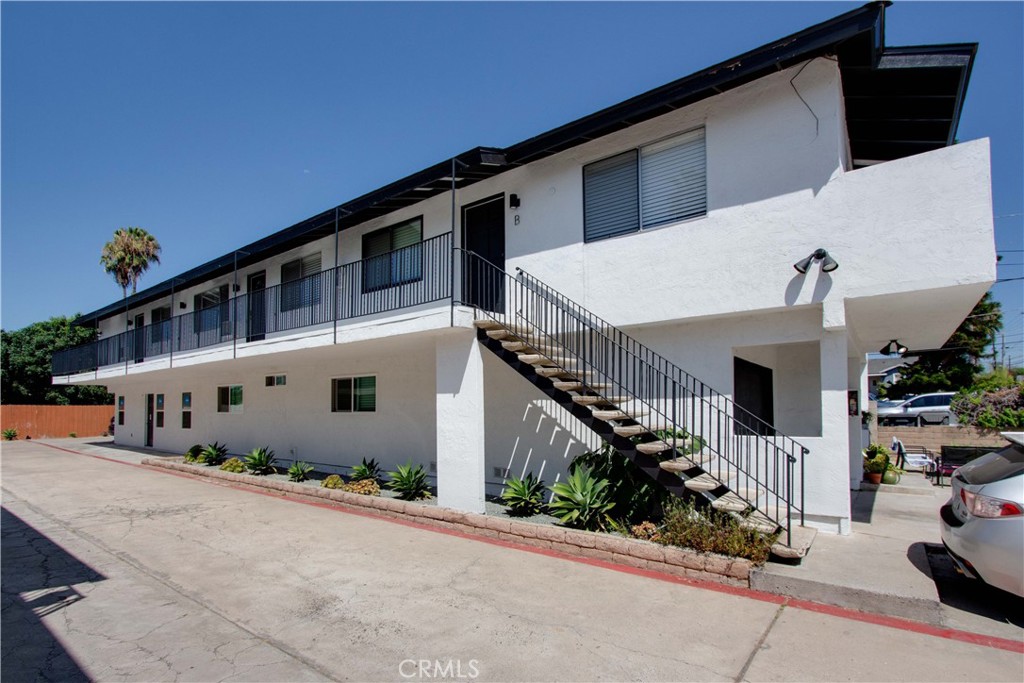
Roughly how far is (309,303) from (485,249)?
5.28 meters

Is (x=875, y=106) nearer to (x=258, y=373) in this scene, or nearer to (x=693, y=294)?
(x=693, y=294)

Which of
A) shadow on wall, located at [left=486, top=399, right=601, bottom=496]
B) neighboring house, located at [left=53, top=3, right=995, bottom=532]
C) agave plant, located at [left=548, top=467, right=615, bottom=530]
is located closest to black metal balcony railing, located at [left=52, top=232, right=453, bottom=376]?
neighboring house, located at [left=53, top=3, right=995, bottom=532]

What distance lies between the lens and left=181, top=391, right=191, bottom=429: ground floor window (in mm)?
20125

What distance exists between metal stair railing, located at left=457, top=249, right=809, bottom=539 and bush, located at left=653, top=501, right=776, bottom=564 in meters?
0.71

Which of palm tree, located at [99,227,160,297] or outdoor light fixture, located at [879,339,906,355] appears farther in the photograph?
palm tree, located at [99,227,160,297]

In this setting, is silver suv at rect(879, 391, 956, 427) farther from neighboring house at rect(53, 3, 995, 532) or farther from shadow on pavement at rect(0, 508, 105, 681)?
shadow on pavement at rect(0, 508, 105, 681)

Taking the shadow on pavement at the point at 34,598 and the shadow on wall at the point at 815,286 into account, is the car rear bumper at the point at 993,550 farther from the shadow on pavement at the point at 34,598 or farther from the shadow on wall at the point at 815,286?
the shadow on pavement at the point at 34,598

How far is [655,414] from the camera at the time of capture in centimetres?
857

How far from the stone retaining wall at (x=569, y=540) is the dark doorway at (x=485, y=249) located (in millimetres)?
3851

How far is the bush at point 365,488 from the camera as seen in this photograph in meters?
9.92

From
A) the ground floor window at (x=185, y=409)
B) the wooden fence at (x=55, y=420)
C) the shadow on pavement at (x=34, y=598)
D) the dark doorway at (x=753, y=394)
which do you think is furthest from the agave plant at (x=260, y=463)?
the wooden fence at (x=55, y=420)

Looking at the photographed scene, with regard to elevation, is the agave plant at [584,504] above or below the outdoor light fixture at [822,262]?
below

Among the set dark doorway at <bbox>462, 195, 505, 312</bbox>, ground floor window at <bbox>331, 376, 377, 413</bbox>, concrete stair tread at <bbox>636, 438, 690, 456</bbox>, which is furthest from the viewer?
ground floor window at <bbox>331, 376, 377, 413</bbox>

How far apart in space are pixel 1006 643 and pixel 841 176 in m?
5.14
